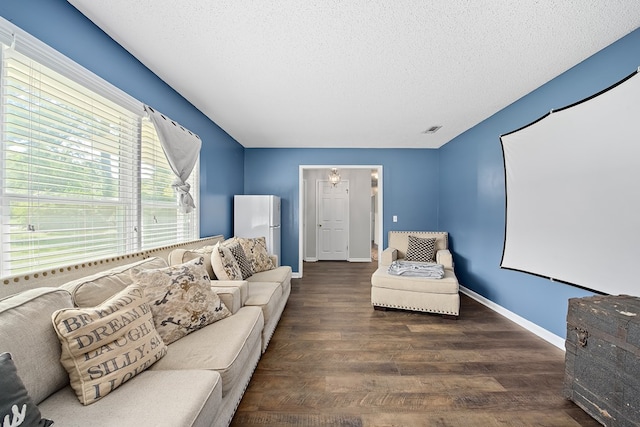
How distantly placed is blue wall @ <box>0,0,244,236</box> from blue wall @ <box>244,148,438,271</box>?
2.44ft

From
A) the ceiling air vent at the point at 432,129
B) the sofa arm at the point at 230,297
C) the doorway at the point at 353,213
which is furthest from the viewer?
the doorway at the point at 353,213

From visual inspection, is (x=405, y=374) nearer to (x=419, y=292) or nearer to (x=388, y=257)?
(x=419, y=292)

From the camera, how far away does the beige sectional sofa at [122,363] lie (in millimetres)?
973

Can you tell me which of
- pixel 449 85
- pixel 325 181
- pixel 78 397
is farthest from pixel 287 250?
pixel 78 397

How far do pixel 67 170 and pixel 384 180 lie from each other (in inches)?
170

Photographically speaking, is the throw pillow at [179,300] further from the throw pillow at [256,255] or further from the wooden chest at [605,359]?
the wooden chest at [605,359]

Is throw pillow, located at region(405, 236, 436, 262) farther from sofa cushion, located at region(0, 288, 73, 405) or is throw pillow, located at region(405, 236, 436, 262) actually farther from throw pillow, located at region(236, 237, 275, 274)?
sofa cushion, located at region(0, 288, 73, 405)

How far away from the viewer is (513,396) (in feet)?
5.73

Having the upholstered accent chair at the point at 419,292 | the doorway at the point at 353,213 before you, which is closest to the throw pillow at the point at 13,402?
the upholstered accent chair at the point at 419,292

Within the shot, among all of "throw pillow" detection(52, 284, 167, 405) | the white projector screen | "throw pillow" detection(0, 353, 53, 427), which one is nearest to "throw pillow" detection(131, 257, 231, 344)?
"throw pillow" detection(52, 284, 167, 405)

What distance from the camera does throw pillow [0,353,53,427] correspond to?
762mm

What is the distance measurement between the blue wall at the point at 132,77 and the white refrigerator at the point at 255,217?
0.49ft

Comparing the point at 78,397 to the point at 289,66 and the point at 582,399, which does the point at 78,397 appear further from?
the point at 582,399

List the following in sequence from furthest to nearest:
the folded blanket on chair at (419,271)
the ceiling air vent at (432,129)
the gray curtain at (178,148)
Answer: the ceiling air vent at (432,129), the folded blanket on chair at (419,271), the gray curtain at (178,148)
